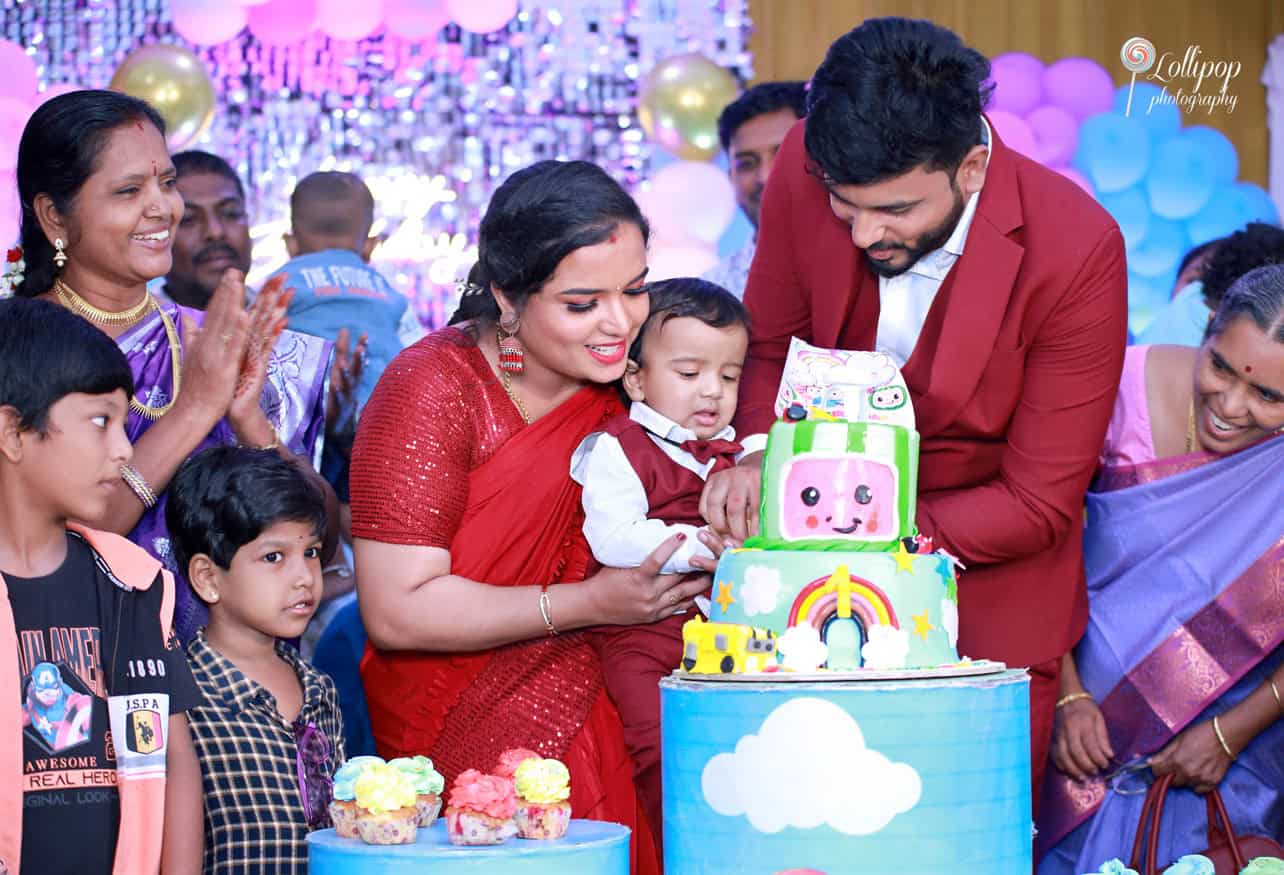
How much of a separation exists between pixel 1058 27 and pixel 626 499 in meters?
4.95

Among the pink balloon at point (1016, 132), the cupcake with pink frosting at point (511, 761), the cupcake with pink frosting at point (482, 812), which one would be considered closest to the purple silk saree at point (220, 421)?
the cupcake with pink frosting at point (511, 761)

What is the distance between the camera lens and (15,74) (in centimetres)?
552

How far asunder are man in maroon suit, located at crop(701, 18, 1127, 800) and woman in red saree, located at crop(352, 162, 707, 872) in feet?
1.10

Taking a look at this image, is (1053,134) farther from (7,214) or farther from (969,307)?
(969,307)

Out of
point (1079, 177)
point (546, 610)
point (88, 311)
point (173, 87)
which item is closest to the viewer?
point (546, 610)

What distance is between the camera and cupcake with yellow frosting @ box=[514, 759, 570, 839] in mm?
2287

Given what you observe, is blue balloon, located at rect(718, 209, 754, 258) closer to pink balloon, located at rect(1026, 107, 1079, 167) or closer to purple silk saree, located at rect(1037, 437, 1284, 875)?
pink balloon, located at rect(1026, 107, 1079, 167)

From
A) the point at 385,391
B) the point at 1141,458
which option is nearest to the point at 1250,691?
the point at 1141,458

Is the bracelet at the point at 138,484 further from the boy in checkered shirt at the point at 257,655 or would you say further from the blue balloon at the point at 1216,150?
the blue balloon at the point at 1216,150

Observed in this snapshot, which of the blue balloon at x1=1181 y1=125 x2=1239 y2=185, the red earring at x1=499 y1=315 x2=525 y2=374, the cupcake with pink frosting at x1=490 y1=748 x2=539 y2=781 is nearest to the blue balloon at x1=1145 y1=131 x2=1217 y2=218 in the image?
the blue balloon at x1=1181 y1=125 x2=1239 y2=185

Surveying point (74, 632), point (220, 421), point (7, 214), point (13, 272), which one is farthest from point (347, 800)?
point (7, 214)

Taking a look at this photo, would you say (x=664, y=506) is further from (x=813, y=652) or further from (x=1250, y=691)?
(x=1250, y=691)

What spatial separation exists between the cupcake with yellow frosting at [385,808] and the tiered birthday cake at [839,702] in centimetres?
37


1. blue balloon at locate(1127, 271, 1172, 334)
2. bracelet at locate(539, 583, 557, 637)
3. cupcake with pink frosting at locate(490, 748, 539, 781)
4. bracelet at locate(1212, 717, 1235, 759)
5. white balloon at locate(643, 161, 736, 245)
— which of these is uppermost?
white balloon at locate(643, 161, 736, 245)
